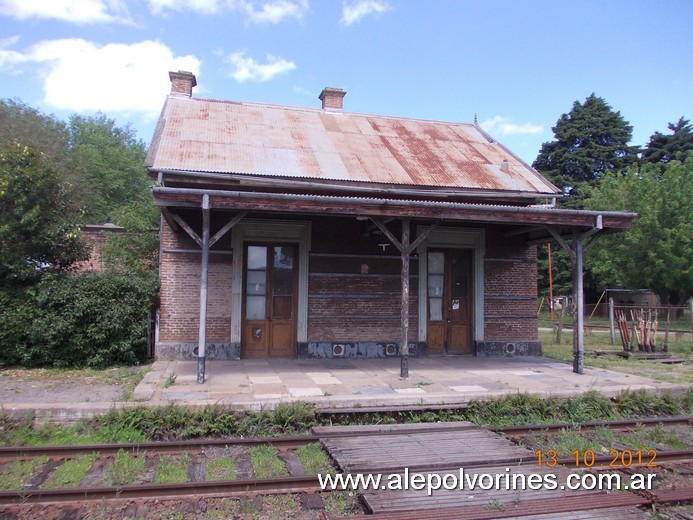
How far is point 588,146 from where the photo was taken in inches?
1452

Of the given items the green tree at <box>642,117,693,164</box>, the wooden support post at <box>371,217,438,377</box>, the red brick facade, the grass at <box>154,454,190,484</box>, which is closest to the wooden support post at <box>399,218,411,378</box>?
the wooden support post at <box>371,217,438,377</box>

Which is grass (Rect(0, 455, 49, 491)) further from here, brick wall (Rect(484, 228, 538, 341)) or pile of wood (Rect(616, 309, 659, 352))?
pile of wood (Rect(616, 309, 659, 352))

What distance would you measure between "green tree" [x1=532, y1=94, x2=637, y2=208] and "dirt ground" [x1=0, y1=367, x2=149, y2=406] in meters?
33.5

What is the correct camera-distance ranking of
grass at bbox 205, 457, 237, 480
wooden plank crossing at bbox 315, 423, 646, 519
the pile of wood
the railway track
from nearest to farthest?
1. wooden plank crossing at bbox 315, 423, 646, 519
2. the railway track
3. grass at bbox 205, 457, 237, 480
4. the pile of wood

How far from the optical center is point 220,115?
1322 centimetres

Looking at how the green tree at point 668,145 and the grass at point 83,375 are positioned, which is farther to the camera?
the green tree at point 668,145

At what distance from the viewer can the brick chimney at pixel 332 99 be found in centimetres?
1500

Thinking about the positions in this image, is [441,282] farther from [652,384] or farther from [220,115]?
[220,115]

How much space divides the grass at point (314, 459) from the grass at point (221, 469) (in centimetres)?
73

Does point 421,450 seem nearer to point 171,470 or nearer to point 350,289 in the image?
point 171,470

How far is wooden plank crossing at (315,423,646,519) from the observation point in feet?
14.3

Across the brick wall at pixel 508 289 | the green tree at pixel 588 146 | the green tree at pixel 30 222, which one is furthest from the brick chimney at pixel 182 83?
the green tree at pixel 588 146

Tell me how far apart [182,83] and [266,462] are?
11.5 metres

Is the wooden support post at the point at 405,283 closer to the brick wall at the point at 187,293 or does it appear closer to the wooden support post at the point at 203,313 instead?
the wooden support post at the point at 203,313
